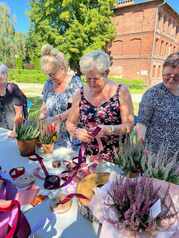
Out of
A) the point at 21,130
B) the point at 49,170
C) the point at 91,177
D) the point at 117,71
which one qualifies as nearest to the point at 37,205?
the point at 91,177

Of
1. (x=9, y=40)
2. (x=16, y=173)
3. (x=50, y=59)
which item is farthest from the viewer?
(x=9, y=40)

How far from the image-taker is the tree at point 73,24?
18.7 metres

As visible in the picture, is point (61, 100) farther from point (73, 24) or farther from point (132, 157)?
point (73, 24)

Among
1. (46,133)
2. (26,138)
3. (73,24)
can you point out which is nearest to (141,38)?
(73,24)

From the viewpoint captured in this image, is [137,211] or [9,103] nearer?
[137,211]

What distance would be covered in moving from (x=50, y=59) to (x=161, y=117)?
41.4 inches

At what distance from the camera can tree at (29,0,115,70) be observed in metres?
18.7

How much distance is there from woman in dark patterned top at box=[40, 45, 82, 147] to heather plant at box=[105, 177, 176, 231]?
3.97ft

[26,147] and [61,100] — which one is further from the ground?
[61,100]

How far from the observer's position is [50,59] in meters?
2.09

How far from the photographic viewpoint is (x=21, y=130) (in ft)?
5.31

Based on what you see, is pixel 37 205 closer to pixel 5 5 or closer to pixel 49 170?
pixel 49 170

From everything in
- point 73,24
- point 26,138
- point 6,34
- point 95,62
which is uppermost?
point 73,24

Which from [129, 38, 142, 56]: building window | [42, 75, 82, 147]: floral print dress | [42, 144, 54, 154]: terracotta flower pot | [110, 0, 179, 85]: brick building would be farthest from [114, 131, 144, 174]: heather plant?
[129, 38, 142, 56]: building window
